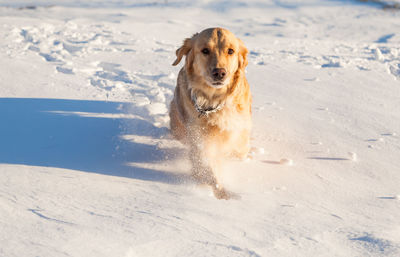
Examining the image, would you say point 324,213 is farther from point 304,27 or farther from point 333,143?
point 304,27

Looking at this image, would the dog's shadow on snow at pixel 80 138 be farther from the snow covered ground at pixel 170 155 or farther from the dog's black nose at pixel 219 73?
the dog's black nose at pixel 219 73

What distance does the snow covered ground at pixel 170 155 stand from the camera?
6.14ft

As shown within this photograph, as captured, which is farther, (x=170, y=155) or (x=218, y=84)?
(x=170, y=155)

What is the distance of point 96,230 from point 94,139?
1.35m

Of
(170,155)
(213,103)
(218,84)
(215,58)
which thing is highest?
(215,58)

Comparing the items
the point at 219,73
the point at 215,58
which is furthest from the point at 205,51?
the point at 219,73

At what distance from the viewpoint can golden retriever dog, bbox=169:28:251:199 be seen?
2686mm

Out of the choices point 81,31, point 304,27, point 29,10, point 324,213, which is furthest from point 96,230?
point 29,10

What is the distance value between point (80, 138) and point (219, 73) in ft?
4.35

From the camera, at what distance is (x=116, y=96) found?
4.05m

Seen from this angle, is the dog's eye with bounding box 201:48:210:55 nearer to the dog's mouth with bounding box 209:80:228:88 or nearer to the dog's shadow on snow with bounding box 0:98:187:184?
the dog's mouth with bounding box 209:80:228:88

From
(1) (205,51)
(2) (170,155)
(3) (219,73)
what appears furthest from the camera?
(2) (170,155)

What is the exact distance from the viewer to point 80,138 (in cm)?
310

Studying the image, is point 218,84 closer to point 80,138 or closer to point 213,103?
point 213,103
